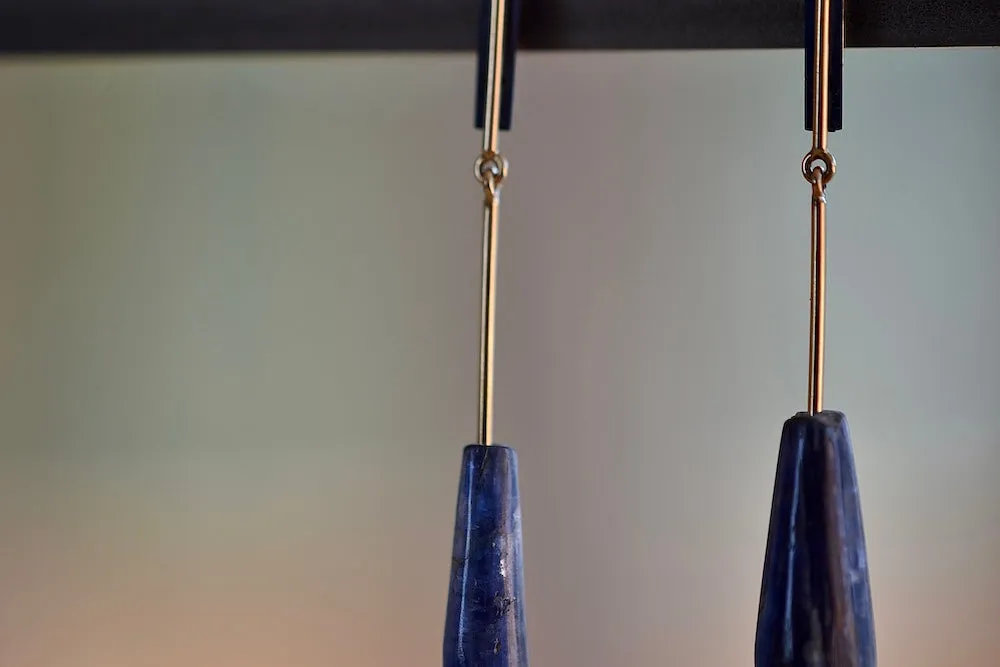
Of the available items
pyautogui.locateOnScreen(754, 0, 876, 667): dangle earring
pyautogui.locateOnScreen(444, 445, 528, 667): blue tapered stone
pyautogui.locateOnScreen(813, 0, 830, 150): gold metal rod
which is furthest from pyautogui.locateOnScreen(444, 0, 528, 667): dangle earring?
pyautogui.locateOnScreen(813, 0, 830, 150): gold metal rod

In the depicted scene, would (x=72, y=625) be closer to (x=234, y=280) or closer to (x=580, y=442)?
(x=234, y=280)

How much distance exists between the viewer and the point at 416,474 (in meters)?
0.54

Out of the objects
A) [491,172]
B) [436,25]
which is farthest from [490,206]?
[436,25]

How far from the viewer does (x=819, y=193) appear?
39 cm

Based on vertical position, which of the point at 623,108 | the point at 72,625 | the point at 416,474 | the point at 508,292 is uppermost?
the point at 623,108

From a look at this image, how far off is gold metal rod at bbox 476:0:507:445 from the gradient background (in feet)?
0.38

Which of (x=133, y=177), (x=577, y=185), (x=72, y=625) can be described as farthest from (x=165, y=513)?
(x=577, y=185)

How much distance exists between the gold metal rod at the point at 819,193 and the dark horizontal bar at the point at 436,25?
1.9 inches

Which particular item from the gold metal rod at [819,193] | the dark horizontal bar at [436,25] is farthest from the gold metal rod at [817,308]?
the dark horizontal bar at [436,25]

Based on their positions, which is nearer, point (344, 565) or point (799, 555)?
point (799, 555)

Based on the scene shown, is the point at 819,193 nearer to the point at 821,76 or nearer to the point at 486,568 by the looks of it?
the point at 821,76

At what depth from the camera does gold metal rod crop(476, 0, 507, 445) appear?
40cm

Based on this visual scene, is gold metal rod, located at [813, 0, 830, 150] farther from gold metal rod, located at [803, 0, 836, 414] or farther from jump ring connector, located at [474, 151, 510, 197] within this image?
jump ring connector, located at [474, 151, 510, 197]

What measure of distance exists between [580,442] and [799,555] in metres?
0.20
